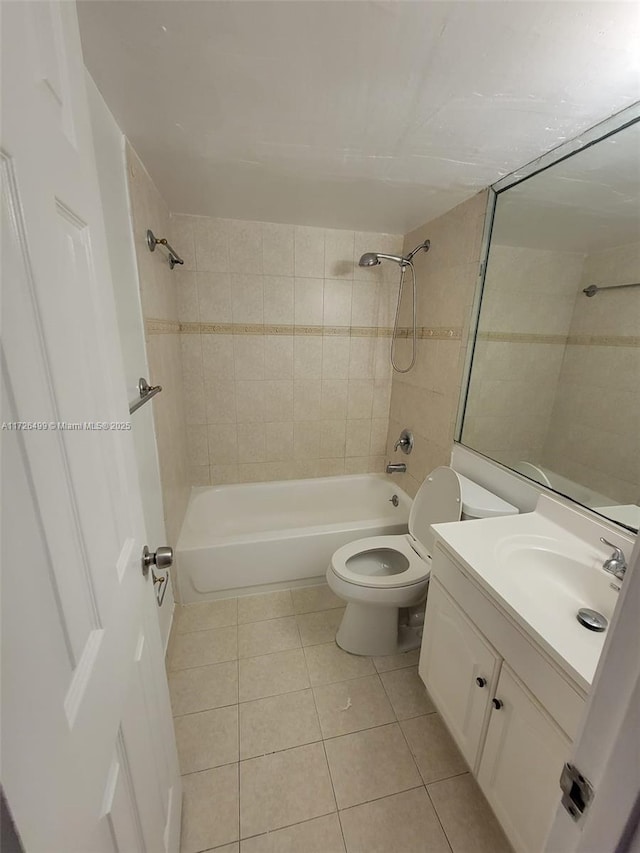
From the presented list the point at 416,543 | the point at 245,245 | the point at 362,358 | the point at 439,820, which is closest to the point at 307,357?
the point at 362,358

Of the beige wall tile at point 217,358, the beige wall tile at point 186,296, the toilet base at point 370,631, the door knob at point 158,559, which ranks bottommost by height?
the toilet base at point 370,631

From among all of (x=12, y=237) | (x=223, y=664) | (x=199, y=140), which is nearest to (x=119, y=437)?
(x=12, y=237)

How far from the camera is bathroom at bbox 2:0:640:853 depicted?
411 mm

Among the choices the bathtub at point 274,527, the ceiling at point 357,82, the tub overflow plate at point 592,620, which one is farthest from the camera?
the bathtub at point 274,527

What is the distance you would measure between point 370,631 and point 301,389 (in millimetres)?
1510

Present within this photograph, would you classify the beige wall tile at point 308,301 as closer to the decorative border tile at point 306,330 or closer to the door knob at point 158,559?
the decorative border tile at point 306,330

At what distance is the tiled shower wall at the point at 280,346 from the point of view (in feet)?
6.79

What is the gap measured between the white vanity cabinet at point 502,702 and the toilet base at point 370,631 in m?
0.35

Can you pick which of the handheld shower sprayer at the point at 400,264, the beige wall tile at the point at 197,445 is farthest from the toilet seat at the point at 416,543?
the beige wall tile at the point at 197,445

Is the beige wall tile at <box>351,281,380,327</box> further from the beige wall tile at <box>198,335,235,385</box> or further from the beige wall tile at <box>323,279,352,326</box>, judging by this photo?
the beige wall tile at <box>198,335,235,385</box>

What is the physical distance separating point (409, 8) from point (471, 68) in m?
0.24

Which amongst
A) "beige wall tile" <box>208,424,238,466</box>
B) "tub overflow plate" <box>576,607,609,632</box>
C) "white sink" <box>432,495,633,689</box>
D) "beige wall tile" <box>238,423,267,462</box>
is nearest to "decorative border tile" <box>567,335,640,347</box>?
"white sink" <box>432,495,633,689</box>

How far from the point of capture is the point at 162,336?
1669 mm

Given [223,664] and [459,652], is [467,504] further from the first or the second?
[223,664]
